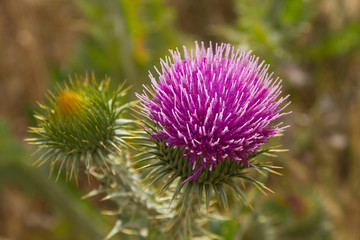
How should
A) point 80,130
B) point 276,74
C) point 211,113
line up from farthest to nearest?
1. point 276,74
2. point 80,130
3. point 211,113

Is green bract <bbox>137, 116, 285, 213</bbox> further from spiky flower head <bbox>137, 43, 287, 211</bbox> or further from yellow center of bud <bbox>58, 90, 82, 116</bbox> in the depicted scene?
yellow center of bud <bbox>58, 90, 82, 116</bbox>

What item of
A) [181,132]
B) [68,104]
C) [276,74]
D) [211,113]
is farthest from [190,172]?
[276,74]

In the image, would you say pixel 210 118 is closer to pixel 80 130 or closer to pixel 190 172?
pixel 190 172

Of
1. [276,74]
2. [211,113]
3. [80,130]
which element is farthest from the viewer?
[276,74]

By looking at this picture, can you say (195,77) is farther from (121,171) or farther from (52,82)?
(52,82)

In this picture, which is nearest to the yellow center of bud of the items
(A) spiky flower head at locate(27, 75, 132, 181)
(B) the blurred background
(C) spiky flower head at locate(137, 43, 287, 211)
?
(A) spiky flower head at locate(27, 75, 132, 181)

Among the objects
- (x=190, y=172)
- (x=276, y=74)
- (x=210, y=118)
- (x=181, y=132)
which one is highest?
(x=276, y=74)

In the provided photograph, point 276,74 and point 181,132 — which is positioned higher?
point 276,74
